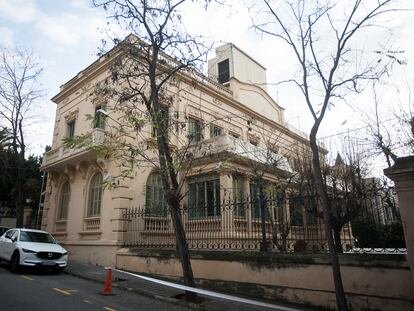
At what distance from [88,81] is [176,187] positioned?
12236mm

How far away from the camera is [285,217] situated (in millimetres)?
13273

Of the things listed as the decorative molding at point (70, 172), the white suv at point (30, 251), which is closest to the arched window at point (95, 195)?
the decorative molding at point (70, 172)

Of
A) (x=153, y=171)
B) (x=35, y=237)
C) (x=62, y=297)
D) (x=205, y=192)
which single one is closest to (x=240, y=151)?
(x=205, y=192)

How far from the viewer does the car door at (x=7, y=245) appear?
13070mm

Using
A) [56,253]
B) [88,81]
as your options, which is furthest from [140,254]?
[88,81]

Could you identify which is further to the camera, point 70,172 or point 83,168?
point 70,172

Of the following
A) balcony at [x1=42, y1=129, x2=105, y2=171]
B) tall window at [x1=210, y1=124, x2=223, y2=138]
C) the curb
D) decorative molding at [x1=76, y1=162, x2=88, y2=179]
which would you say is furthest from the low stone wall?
tall window at [x1=210, y1=124, x2=223, y2=138]

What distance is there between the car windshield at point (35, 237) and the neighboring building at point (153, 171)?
83.3 inches

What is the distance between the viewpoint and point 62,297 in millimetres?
8625

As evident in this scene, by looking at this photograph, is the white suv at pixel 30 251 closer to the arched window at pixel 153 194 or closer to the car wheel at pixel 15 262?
the car wheel at pixel 15 262

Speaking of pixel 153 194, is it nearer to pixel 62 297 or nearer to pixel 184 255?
pixel 184 255

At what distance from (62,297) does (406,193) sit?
315 inches

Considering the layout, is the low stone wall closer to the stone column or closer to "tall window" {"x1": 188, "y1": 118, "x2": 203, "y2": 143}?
the stone column

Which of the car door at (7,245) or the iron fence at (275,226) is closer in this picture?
the iron fence at (275,226)
